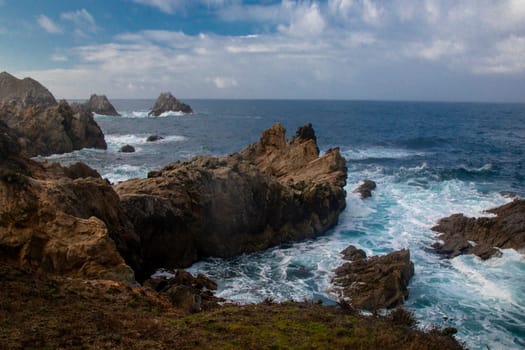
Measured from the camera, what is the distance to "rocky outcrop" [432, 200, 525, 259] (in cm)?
2897

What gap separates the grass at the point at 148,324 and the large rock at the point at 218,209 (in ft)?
30.2

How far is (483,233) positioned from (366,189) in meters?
14.5

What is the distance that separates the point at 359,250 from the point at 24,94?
111661 millimetres

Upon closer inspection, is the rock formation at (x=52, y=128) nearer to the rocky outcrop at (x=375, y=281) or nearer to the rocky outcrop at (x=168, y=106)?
the rocky outcrop at (x=375, y=281)

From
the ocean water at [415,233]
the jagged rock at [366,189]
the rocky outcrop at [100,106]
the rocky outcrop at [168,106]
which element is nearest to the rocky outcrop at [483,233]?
the ocean water at [415,233]

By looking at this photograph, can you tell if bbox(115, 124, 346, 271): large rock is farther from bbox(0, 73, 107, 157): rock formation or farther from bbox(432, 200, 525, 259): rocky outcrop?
bbox(0, 73, 107, 157): rock formation

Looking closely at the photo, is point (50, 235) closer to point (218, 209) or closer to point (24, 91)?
point (218, 209)

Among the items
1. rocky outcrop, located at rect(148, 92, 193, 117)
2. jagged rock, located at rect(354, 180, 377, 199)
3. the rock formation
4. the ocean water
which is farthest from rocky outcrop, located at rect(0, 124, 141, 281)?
rocky outcrop, located at rect(148, 92, 193, 117)

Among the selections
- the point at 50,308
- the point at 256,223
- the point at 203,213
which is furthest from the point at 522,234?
the point at 50,308

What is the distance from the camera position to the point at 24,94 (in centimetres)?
11075

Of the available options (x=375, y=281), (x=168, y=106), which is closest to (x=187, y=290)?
(x=375, y=281)

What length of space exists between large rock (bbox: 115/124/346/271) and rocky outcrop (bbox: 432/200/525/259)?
30.2 ft

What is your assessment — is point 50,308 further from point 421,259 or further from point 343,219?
point 343,219

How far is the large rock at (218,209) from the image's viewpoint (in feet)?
83.6
